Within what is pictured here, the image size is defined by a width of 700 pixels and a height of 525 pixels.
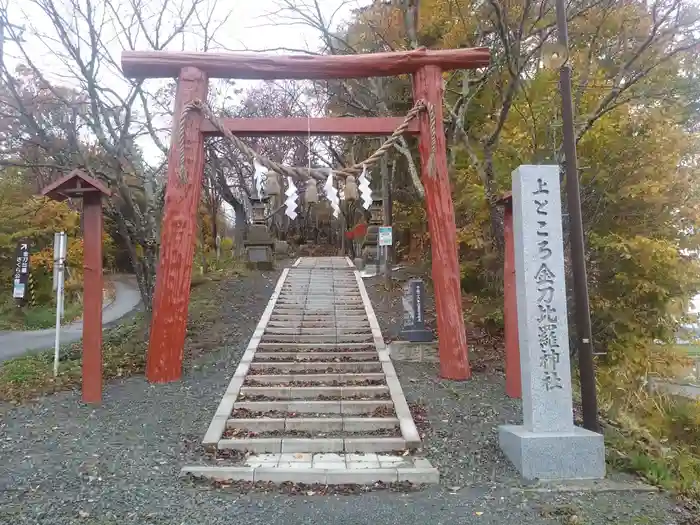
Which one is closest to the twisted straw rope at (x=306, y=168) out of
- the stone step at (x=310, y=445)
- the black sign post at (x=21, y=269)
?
the stone step at (x=310, y=445)

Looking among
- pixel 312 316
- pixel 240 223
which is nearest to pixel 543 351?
pixel 312 316

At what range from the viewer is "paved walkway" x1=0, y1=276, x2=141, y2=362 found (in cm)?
1288

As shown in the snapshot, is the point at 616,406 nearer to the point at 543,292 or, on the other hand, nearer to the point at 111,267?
the point at 543,292

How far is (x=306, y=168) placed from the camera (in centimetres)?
689

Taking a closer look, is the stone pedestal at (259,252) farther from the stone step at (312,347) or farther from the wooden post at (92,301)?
the wooden post at (92,301)

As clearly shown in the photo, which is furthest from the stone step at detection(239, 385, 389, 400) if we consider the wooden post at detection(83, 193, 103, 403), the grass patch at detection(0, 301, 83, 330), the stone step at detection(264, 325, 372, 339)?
the grass patch at detection(0, 301, 83, 330)

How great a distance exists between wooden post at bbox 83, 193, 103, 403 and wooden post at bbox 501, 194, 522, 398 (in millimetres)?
5338

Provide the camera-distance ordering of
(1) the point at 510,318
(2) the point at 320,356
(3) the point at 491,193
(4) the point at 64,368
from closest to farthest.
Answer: (1) the point at 510,318
(2) the point at 320,356
(4) the point at 64,368
(3) the point at 491,193

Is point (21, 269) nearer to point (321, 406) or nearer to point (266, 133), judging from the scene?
point (266, 133)

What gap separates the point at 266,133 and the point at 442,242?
301 centimetres

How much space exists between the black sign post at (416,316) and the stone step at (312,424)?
2979 mm

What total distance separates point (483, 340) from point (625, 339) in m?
2.71

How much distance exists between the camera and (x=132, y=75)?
7.71m

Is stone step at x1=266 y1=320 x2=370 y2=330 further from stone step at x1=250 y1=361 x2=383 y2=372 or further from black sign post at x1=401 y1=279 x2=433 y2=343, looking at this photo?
stone step at x1=250 y1=361 x2=383 y2=372
